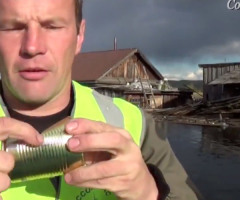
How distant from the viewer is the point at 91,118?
7.02ft

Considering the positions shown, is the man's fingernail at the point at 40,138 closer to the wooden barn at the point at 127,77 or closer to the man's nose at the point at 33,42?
the man's nose at the point at 33,42

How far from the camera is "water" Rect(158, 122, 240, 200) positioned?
37.5ft

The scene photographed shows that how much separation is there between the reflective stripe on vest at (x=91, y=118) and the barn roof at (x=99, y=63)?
3462 centimetres

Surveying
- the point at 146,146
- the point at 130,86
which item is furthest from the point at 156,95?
the point at 146,146

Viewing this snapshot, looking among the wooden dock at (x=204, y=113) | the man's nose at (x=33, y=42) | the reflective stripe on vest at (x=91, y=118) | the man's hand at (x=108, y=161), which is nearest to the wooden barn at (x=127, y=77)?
the wooden dock at (x=204, y=113)

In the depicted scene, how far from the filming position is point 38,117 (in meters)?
1.99

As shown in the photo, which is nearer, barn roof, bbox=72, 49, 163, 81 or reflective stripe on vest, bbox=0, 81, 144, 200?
reflective stripe on vest, bbox=0, 81, 144, 200

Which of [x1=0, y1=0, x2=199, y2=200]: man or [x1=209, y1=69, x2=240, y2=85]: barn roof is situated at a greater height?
[x1=0, y1=0, x2=199, y2=200]: man

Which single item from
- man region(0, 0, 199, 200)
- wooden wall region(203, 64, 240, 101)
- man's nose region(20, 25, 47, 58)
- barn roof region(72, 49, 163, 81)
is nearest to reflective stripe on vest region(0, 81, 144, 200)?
man region(0, 0, 199, 200)

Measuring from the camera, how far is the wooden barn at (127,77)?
3716cm

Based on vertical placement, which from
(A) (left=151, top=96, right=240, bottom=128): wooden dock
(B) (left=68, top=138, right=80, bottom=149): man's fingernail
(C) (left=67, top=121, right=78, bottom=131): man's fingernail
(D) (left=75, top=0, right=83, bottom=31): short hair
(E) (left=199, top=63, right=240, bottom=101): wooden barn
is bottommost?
(A) (left=151, top=96, right=240, bottom=128): wooden dock

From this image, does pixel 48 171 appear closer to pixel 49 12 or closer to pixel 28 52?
pixel 28 52

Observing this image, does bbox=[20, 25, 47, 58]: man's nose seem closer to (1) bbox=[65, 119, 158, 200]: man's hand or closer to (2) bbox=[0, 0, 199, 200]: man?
(2) bbox=[0, 0, 199, 200]: man

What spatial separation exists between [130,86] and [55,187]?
37224mm
